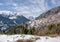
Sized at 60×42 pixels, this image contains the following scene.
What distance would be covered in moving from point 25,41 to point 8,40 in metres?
2.52

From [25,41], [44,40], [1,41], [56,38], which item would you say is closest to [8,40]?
[1,41]

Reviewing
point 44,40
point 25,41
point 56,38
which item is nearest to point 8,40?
point 25,41

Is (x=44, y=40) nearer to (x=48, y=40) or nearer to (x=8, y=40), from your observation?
(x=48, y=40)

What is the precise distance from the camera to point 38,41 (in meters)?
20.2

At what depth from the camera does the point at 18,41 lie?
784 inches

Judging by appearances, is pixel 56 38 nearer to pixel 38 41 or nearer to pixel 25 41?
pixel 38 41

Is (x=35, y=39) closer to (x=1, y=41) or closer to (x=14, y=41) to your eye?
(x=14, y=41)

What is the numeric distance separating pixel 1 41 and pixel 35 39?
3.67 metres

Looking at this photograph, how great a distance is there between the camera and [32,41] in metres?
19.7

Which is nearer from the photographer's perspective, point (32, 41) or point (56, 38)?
point (32, 41)

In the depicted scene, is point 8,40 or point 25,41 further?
point 8,40

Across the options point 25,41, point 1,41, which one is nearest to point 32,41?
point 25,41

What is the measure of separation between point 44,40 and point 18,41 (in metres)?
2.84

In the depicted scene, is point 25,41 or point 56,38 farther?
point 56,38
